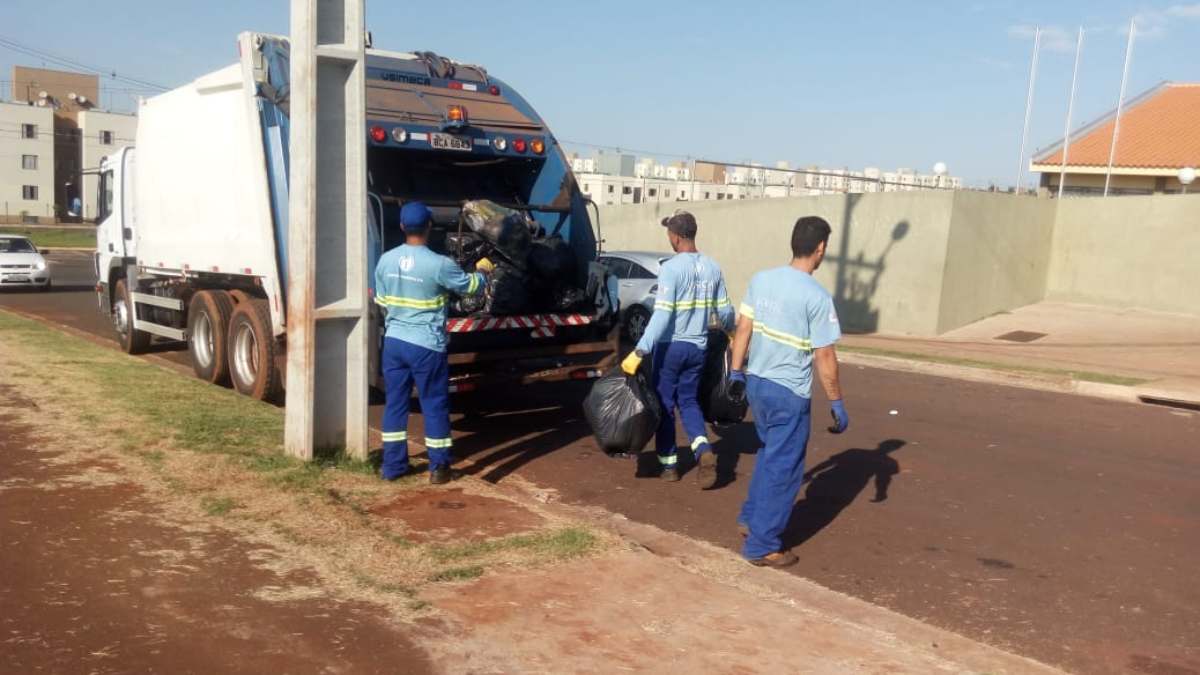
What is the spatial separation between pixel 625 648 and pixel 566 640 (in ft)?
0.78

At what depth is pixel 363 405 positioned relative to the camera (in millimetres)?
6527

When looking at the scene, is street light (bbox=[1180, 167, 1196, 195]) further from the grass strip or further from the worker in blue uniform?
the worker in blue uniform

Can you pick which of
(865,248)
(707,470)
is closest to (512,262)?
(707,470)

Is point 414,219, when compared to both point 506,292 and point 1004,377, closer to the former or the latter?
point 506,292

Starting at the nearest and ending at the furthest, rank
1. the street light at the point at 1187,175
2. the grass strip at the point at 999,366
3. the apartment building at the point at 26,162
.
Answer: the grass strip at the point at 999,366 → the street light at the point at 1187,175 → the apartment building at the point at 26,162

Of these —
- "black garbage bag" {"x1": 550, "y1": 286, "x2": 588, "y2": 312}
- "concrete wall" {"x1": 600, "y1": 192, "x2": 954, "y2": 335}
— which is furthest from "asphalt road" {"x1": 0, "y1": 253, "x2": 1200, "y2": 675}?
"concrete wall" {"x1": 600, "y1": 192, "x2": 954, "y2": 335}

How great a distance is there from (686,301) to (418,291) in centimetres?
172

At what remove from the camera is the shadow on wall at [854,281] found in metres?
18.7

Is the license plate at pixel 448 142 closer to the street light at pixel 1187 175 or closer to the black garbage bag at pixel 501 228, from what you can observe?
the black garbage bag at pixel 501 228

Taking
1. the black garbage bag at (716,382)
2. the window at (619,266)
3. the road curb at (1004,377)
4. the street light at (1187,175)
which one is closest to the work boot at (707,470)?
the black garbage bag at (716,382)

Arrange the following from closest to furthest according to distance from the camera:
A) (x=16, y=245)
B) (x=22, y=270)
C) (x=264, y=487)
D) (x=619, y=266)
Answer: (x=264, y=487)
(x=619, y=266)
(x=22, y=270)
(x=16, y=245)

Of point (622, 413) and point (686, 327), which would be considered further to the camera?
point (686, 327)

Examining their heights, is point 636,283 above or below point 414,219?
below

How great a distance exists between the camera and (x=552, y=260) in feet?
28.1
